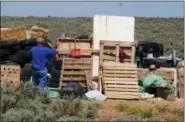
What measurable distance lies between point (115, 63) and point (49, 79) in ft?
7.11

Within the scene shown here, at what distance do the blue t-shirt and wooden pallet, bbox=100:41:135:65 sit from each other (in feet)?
8.34

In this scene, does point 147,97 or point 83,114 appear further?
point 147,97

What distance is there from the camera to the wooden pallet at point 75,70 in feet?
62.3

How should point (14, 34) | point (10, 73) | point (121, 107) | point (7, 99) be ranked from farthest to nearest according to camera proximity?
1. point (14, 34)
2. point (10, 73)
3. point (121, 107)
4. point (7, 99)

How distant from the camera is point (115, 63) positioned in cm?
1911

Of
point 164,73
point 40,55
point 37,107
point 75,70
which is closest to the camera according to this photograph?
point 37,107

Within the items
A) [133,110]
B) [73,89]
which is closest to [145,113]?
[133,110]

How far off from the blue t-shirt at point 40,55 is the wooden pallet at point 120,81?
76.0 inches

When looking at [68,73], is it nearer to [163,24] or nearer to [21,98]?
[21,98]

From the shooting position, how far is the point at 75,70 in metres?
19.2

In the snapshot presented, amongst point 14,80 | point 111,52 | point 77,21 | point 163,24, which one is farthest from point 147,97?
point 77,21

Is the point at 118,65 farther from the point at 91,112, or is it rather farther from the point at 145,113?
the point at 91,112

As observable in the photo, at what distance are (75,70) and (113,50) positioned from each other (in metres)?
1.56

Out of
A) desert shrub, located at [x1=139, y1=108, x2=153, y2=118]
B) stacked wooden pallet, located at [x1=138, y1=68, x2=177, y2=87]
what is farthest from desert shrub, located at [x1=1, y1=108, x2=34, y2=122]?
stacked wooden pallet, located at [x1=138, y1=68, x2=177, y2=87]
